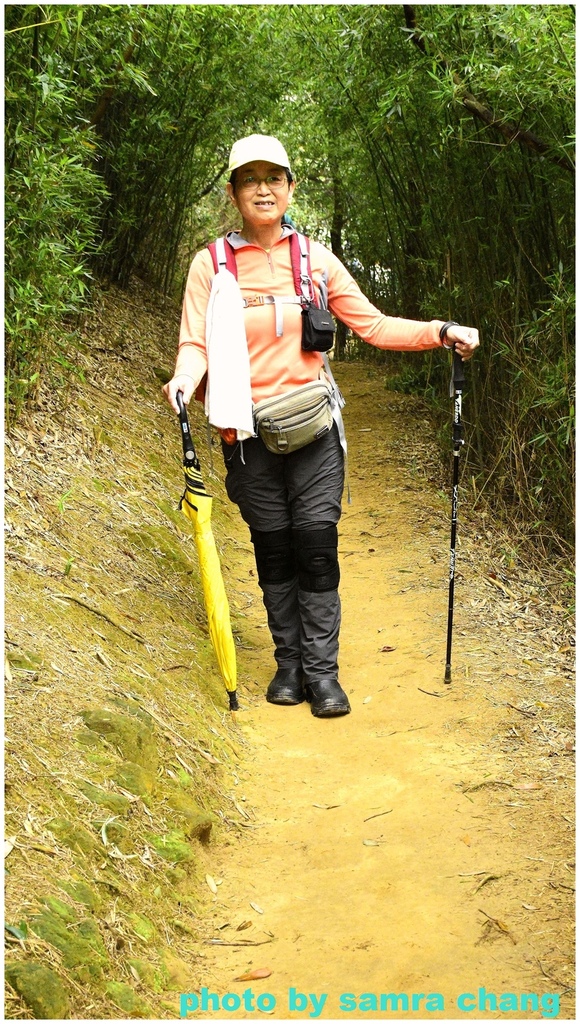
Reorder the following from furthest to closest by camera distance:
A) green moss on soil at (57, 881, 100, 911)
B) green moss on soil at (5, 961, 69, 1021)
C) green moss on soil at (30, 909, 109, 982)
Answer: green moss on soil at (57, 881, 100, 911)
green moss on soil at (30, 909, 109, 982)
green moss on soil at (5, 961, 69, 1021)

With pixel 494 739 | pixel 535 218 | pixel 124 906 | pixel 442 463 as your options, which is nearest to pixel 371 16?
pixel 535 218

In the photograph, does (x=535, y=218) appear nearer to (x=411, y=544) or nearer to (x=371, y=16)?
(x=371, y=16)

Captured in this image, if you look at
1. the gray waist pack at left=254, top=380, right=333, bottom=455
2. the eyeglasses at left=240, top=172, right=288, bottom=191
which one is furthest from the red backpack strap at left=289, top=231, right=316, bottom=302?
the gray waist pack at left=254, top=380, right=333, bottom=455

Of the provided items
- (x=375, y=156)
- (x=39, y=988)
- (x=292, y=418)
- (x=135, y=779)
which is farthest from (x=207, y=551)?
(x=375, y=156)

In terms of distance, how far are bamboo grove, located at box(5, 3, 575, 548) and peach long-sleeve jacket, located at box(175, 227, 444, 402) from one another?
0.75 m

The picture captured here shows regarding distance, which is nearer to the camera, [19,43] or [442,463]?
[19,43]

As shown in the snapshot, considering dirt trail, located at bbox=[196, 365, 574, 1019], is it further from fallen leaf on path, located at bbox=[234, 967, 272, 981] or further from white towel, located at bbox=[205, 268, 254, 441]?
white towel, located at bbox=[205, 268, 254, 441]

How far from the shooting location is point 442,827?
8.82ft

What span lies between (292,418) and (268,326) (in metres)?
0.30

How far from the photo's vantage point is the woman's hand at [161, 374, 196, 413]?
301cm

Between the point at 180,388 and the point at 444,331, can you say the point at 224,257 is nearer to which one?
the point at 180,388

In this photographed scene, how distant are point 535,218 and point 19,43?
7.51 feet

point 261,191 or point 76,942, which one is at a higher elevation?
point 261,191

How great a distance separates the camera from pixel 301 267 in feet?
10.3
